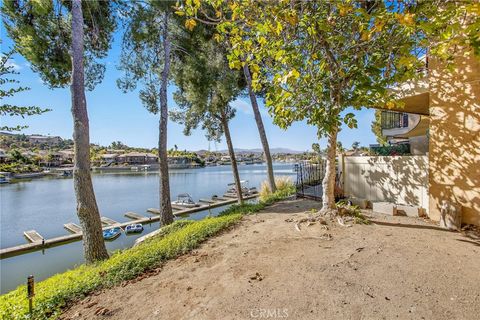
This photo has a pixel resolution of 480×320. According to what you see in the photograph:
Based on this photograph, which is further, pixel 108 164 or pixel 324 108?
pixel 108 164

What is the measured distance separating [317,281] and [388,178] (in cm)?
446

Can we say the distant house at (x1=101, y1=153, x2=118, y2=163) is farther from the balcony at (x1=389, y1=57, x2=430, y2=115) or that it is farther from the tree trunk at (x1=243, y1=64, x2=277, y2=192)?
the balcony at (x1=389, y1=57, x2=430, y2=115)

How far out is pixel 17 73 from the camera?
365 cm

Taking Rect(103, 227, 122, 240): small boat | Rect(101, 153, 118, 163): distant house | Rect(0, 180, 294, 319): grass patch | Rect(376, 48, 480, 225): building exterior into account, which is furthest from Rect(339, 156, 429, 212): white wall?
Rect(101, 153, 118, 163): distant house

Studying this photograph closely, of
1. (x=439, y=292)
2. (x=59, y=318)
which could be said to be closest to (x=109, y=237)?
(x=59, y=318)

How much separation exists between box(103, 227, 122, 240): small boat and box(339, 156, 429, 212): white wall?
422 inches

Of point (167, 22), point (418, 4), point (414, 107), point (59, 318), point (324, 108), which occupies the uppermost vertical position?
point (167, 22)

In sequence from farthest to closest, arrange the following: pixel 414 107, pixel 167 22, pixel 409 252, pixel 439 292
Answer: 1. pixel 167 22
2. pixel 414 107
3. pixel 409 252
4. pixel 439 292

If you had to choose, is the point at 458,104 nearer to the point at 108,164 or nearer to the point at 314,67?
the point at 314,67

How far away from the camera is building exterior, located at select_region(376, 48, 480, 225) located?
4.31 meters

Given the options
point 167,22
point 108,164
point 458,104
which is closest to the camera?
point 458,104

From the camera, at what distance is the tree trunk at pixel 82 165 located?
5531 millimetres

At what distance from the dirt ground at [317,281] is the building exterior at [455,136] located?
31.9 inches

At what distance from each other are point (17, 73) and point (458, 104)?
7.80m
